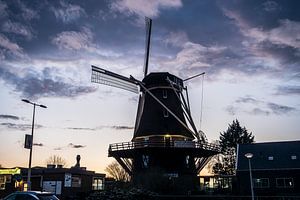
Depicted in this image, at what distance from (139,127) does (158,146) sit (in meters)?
6.03

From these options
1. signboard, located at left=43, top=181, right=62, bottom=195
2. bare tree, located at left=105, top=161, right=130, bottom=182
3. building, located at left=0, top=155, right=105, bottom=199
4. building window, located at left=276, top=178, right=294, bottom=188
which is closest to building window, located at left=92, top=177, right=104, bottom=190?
building, located at left=0, top=155, right=105, bottom=199

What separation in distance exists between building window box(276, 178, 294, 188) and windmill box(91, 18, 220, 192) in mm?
9050

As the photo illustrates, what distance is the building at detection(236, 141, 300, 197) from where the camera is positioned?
4394 cm

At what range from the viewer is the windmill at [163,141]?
4082 centimetres

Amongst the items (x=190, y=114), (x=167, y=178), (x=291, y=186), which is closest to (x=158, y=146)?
(x=167, y=178)

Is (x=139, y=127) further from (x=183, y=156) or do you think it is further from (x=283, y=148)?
(x=283, y=148)

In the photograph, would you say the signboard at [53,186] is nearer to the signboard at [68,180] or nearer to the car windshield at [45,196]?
the signboard at [68,180]

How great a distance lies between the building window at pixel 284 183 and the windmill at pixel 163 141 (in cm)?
905

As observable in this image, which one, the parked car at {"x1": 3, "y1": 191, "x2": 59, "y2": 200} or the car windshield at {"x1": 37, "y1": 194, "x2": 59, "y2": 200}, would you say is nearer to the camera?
the parked car at {"x1": 3, "y1": 191, "x2": 59, "y2": 200}

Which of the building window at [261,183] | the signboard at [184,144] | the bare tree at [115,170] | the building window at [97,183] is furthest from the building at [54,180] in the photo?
the bare tree at [115,170]

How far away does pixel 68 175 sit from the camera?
40.0 m

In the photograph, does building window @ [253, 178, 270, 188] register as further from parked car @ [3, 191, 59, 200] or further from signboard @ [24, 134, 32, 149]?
parked car @ [3, 191, 59, 200]

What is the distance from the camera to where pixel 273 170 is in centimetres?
4481

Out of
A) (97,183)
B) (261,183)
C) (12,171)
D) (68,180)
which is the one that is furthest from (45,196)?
(261,183)
